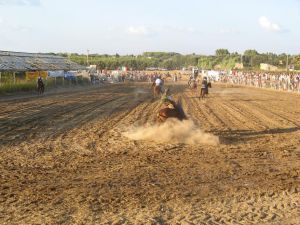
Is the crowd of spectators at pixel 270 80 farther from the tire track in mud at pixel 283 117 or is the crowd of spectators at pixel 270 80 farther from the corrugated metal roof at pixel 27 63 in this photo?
the corrugated metal roof at pixel 27 63

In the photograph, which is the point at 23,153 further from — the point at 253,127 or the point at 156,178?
the point at 253,127

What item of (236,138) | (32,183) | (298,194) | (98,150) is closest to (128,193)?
(32,183)

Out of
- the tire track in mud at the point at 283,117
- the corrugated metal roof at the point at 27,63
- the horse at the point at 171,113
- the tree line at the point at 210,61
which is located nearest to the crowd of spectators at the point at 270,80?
the tire track in mud at the point at 283,117

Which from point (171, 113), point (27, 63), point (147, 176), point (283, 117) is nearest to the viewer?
point (147, 176)

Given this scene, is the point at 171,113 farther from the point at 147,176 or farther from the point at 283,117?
the point at 283,117

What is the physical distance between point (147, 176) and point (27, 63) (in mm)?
44518

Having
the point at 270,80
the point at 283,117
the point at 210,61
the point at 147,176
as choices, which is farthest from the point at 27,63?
the point at 210,61

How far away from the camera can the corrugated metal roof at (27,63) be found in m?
45.7

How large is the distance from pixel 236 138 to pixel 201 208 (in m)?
7.93

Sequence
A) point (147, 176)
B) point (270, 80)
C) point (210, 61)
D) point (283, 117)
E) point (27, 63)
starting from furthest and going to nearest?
1. point (210, 61)
2. point (270, 80)
3. point (27, 63)
4. point (283, 117)
5. point (147, 176)

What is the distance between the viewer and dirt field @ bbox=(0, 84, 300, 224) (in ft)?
25.6

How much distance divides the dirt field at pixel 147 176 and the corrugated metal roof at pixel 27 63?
2835cm

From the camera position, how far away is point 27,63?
52594 mm

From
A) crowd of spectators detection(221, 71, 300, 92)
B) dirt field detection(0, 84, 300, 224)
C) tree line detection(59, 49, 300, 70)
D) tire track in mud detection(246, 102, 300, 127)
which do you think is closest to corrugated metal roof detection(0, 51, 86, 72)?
crowd of spectators detection(221, 71, 300, 92)
